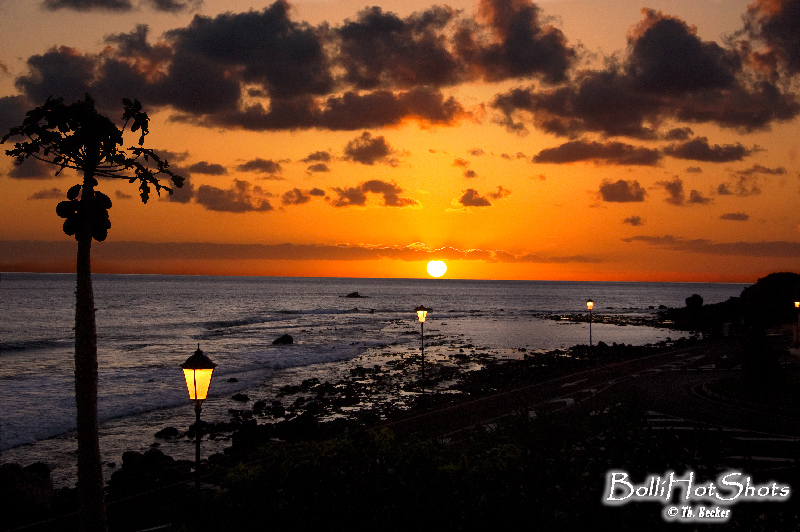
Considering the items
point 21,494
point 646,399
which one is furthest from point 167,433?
point 646,399

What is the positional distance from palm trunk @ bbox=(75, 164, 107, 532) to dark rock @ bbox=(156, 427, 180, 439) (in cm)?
1684

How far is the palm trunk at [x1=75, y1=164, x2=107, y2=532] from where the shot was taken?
8453 millimetres

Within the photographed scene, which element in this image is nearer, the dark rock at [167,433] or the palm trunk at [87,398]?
the palm trunk at [87,398]

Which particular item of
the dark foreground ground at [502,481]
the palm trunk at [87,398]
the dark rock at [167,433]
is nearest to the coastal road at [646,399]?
the dark foreground ground at [502,481]

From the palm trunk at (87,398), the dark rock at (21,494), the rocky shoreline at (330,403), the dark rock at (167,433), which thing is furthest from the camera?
the dark rock at (167,433)

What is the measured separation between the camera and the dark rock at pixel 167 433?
2450cm

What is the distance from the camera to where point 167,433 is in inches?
970

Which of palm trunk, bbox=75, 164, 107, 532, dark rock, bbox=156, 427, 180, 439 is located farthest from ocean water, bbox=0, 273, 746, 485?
palm trunk, bbox=75, 164, 107, 532

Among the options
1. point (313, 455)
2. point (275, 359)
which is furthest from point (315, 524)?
point (275, 359)

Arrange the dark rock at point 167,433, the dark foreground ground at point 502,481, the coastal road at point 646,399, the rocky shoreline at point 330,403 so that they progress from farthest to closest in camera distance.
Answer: the dark rock at point 167,433 → the coastal road at point 646,399 → the rocky shoreline at point 330,403 → the dark foreground ground at point 502,481

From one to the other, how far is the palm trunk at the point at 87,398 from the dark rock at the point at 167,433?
16839 millimetres

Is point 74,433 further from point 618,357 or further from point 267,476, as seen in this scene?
point 618,357

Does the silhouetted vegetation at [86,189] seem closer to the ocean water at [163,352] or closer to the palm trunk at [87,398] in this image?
the palm trunk at [87,398]

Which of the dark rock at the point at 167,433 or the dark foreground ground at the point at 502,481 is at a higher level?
the dark foreground ground at the point at 502,481
